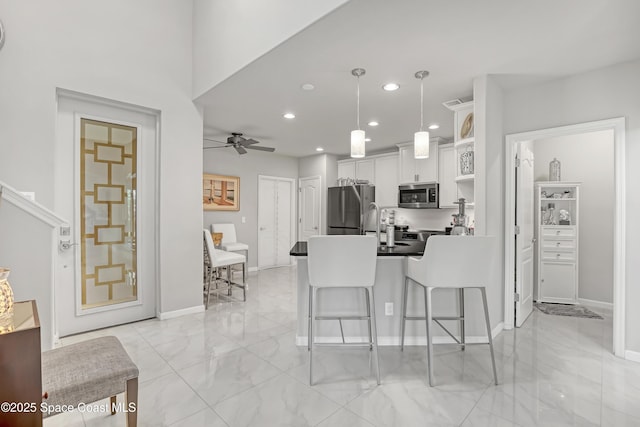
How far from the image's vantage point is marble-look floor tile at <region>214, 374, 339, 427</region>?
5.81 ft

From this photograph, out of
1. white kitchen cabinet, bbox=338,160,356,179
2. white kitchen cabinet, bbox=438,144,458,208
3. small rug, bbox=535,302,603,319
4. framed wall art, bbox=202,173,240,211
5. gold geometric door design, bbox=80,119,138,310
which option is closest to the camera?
gold geometric door design, bbox=80,119,138,310

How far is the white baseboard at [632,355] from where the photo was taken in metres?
2.50

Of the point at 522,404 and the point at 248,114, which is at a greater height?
the point at 248,114

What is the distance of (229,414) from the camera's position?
183 centimetres

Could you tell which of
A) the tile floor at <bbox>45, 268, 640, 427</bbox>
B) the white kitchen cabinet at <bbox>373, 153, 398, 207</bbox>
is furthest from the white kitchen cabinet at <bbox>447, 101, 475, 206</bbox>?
the white kitchen cabinet at <bbox>373, 153, 398, 207</bbox>

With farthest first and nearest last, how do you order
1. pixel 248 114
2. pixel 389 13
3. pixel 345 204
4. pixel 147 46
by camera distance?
pixel 345 204 → pixel 248 114 → pixel 147 46 → pixel 389 13

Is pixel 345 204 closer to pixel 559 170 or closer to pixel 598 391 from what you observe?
pixel 559 170

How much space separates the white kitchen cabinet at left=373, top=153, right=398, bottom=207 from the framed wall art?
2687 mm

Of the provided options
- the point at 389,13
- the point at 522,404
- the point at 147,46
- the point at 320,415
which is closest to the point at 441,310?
the point at 522,404

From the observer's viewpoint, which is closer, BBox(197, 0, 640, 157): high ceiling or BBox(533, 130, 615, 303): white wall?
BBox(197, 0, 640, 157): high ceiling

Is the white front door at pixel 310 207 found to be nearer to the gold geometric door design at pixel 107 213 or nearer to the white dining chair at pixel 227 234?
the white dining chair at pixel 227 234

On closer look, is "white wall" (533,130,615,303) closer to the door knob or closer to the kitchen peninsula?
the kitchen peninsula

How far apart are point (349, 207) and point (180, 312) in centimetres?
340

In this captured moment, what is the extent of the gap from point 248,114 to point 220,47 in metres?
0.99
